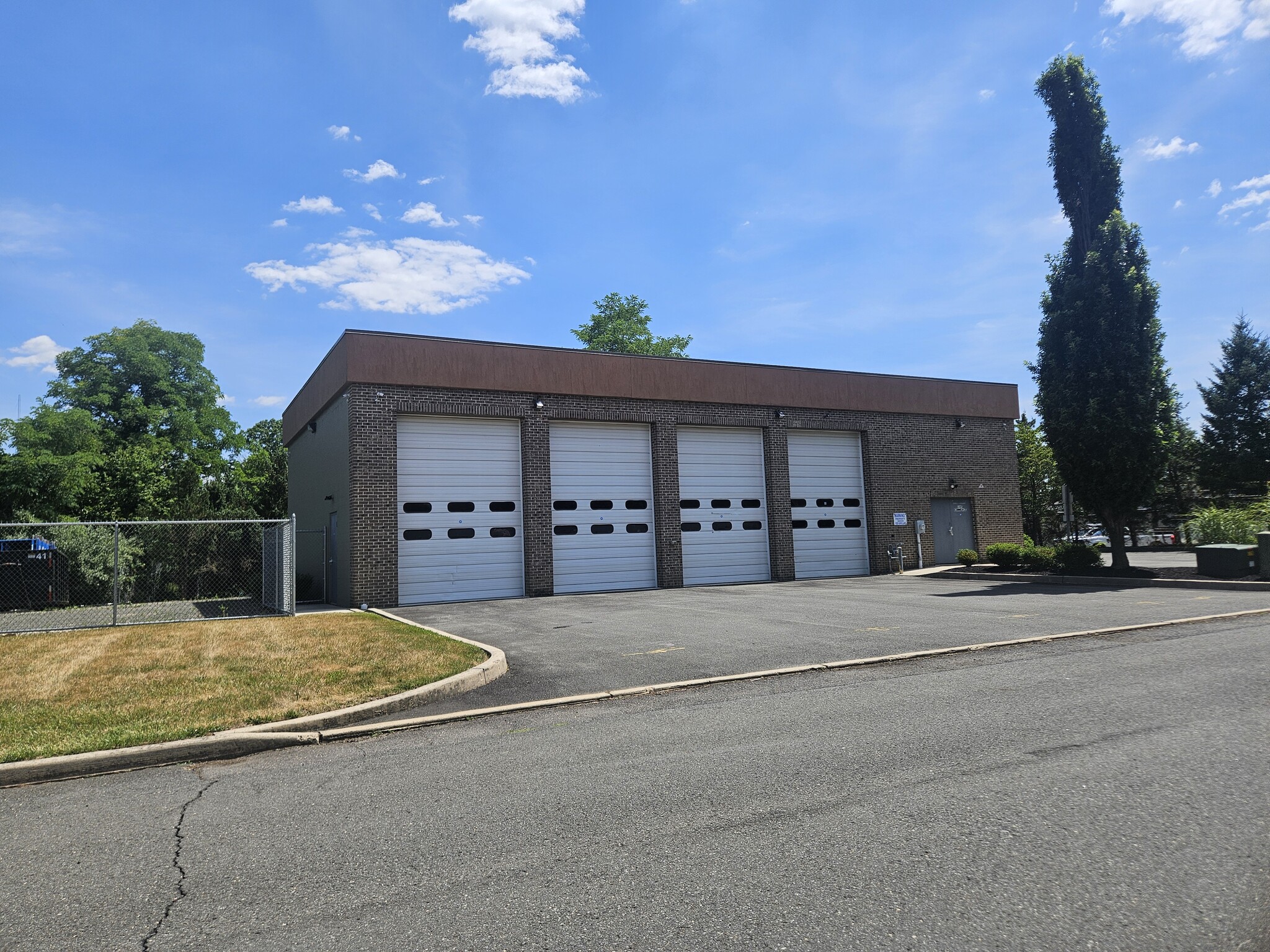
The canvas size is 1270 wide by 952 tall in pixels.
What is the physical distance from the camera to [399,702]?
22.4ft

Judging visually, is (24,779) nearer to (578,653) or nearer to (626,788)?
(626,788)

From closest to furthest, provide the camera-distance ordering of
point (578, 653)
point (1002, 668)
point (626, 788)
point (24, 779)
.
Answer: point (626, 788), point (24, 779), point (1002, 668), point (578, 653)

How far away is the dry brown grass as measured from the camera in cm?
606

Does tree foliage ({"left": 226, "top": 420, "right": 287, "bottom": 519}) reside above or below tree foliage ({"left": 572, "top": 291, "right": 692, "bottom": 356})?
below

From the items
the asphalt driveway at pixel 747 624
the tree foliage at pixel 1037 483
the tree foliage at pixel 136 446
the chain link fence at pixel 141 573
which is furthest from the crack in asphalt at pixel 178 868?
the tree foliage at pixel 1037 483

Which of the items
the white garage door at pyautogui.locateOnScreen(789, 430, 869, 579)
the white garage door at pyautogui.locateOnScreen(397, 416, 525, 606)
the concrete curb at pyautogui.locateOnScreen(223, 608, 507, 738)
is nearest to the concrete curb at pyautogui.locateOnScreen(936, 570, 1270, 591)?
the white garage door at pyautogui.locateOnScreen(789, 430, 869, 579)

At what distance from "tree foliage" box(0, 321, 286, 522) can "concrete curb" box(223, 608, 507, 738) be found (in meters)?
22.9

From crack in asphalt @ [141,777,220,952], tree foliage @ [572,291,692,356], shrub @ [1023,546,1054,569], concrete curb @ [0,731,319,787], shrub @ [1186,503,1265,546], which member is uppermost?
tree foliage @ [572,291,692,356]

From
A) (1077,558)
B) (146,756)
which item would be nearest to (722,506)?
(1077,558)

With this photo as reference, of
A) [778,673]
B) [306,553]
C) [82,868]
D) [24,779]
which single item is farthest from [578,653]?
[306,553]

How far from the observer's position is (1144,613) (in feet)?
37.6

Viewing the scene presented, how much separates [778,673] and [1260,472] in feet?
144

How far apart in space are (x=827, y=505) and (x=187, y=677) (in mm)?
18473

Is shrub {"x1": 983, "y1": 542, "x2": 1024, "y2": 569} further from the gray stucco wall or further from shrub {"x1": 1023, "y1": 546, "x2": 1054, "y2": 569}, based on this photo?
the gray stucco wall
